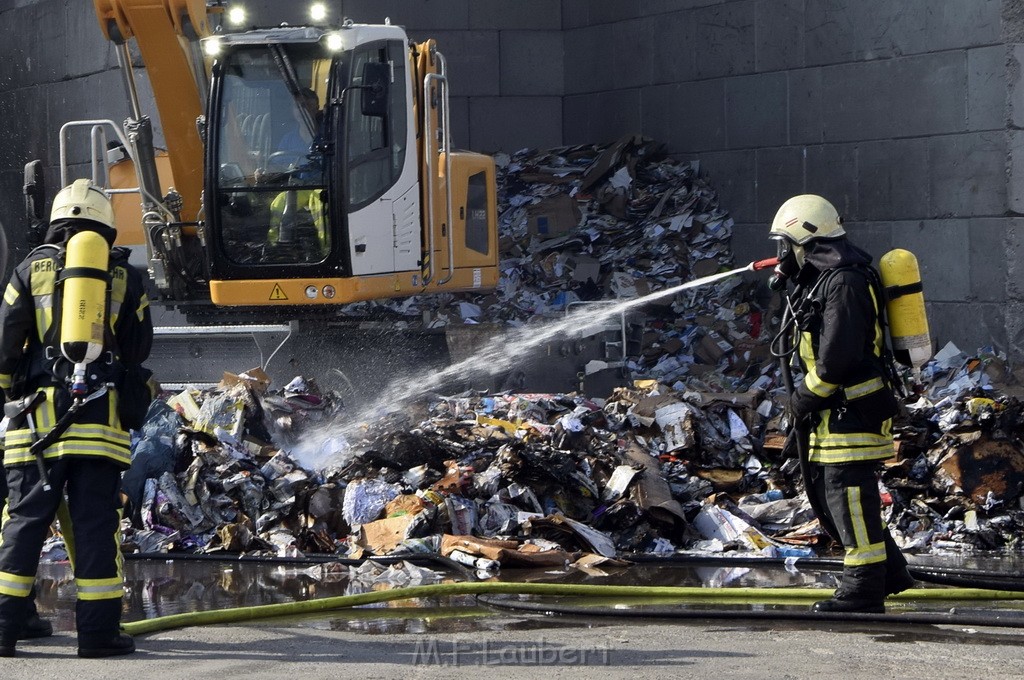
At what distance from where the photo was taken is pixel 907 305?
223 inches

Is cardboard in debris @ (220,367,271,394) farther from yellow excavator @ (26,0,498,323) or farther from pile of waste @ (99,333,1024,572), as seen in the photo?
yellow excavator @ (26,0,498,323)

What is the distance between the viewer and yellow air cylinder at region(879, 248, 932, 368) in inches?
222

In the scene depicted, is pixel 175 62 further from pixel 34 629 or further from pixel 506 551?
pixel 34 629

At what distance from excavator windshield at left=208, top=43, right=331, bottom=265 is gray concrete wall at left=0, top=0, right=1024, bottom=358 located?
595 cm

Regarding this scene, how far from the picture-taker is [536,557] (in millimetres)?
6977

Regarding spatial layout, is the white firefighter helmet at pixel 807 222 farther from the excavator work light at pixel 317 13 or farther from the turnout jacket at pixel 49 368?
the excavator work light at pixel 317 13

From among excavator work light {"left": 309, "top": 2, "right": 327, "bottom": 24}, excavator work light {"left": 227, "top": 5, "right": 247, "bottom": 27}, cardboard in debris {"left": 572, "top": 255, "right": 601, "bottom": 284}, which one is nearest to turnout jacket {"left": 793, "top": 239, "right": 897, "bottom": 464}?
excavator work light {"left": 309, "top": 2, "right": 327, "bottom": 24}

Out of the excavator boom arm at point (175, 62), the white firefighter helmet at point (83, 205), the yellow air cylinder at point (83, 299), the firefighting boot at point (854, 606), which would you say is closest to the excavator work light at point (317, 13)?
the excavator boom arm at point (175, 62)

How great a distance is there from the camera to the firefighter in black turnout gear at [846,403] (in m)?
5.54

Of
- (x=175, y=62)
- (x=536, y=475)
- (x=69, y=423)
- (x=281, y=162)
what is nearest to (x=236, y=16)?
(x=175, y=62)

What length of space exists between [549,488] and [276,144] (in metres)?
3.93

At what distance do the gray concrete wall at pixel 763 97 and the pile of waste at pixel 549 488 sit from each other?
3.36m

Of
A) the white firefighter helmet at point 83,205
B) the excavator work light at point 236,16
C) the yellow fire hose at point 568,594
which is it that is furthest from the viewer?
the excavator work light at point 236,16

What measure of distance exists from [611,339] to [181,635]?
813 cm
